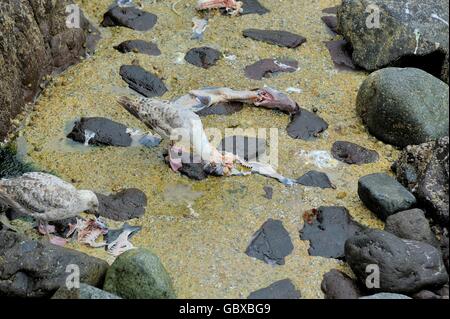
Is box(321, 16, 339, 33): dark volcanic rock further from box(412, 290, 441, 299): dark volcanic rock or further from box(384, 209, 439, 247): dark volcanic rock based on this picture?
box(412, 290, 441, 299): dark volcanic rock

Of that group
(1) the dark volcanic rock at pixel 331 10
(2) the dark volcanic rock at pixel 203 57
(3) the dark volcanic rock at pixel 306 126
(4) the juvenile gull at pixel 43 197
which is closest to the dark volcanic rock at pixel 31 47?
(2) the dark volcanic rock at pixel 203 57

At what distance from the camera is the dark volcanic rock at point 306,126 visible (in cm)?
765

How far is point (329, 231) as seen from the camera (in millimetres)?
6477

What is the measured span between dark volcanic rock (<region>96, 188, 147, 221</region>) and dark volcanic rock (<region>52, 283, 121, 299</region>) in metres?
1.21

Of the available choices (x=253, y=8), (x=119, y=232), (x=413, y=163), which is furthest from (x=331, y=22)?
(x=119, y=232)

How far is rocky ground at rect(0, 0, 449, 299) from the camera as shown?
5793 mm

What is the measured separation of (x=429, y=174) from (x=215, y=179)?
6.60 ft

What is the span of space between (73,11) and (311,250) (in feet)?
14.8

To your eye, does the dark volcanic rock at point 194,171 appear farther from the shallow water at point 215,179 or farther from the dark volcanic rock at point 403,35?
the dark volcanic rock at point 403,35

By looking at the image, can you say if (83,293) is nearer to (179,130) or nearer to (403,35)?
(179,130)

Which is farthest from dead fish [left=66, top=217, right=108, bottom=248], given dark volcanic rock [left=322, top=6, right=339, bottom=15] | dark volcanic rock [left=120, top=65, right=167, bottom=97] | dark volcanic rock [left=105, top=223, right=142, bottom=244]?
dark volcanic rock [left=322, top=6, right=339, bottom=15]

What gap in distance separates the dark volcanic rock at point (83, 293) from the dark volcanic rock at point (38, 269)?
208 millimetres

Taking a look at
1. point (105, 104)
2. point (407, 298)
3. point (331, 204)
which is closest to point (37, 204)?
point (105, 104)
